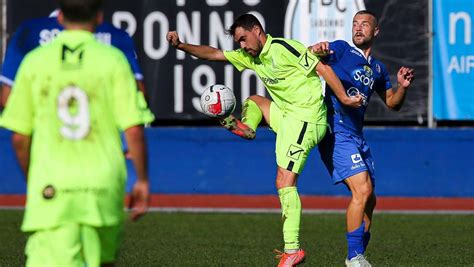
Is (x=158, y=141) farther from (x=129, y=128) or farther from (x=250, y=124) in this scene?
(x=129, y=128)

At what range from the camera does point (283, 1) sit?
18938mm

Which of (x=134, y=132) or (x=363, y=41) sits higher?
(x=363, y=41)

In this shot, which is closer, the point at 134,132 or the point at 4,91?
the point at 134,132

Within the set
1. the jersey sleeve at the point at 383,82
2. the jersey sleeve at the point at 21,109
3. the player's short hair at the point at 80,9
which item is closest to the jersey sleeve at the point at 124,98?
the player's short hair at the point at 80,9

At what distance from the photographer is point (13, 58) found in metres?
7.37

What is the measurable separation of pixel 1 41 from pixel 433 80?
7123 mm

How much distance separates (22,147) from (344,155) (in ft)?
15.5

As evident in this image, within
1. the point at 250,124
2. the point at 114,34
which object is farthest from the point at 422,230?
the point at 114,34

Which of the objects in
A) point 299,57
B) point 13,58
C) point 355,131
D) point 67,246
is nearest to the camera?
point 67,246

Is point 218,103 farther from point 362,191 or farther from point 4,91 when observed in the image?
point 4,91

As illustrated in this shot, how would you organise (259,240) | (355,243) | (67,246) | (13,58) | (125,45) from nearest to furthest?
1. (67,246)
2. (125,45)
3. (13,58)
4. (355,243)
5. (259,240)

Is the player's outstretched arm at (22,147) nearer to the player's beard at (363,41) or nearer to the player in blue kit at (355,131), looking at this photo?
the player in blue kit at (355,131)

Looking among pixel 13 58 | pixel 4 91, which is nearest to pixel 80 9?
pixel 4 91

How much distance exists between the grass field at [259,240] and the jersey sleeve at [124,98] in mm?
5034
